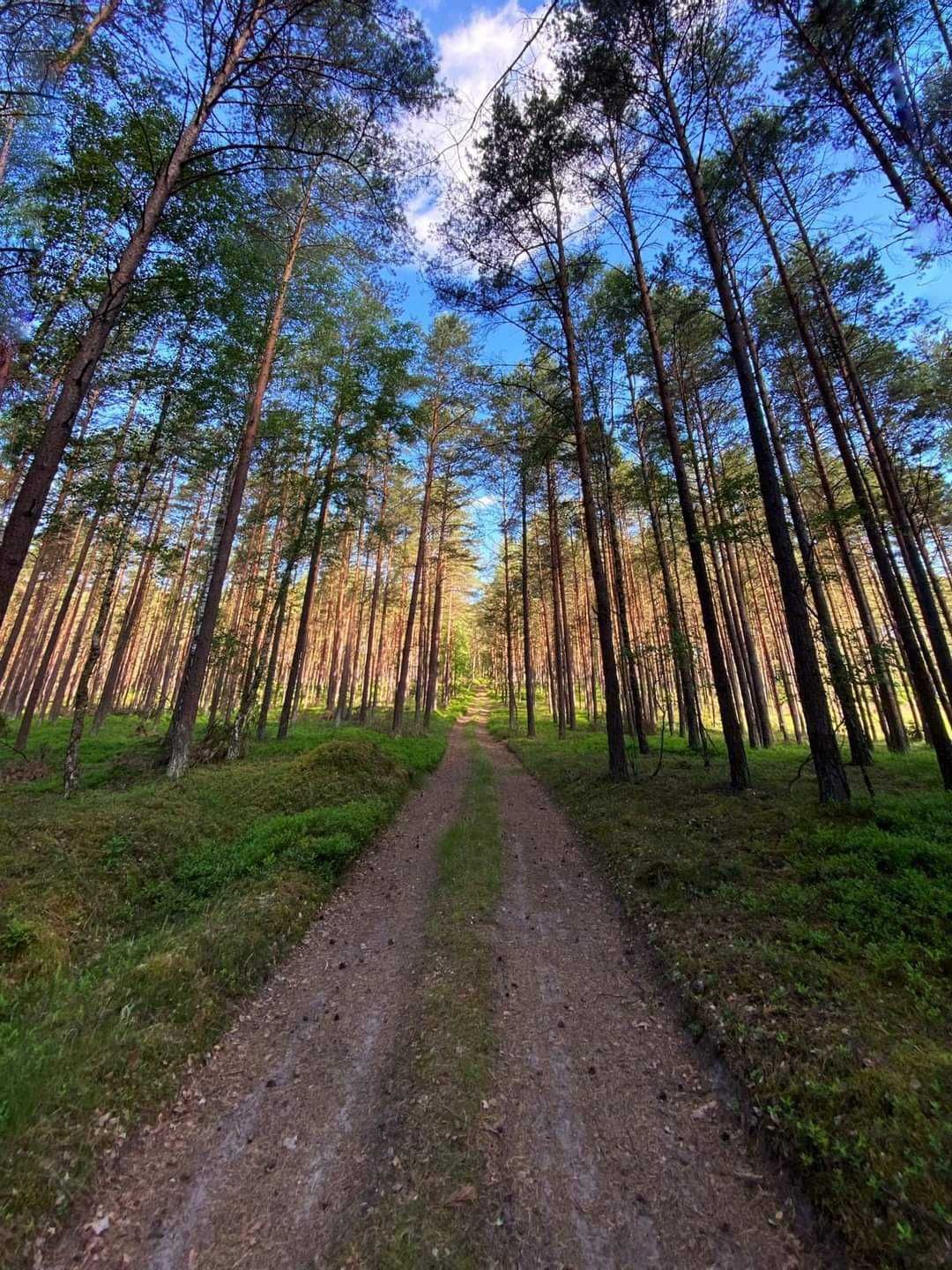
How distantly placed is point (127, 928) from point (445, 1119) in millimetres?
4429

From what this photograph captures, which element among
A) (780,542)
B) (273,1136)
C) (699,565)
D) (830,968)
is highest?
(699,565)

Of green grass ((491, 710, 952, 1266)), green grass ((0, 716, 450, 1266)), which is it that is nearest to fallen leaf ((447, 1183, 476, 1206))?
green grass ((491, 710, 952, 1266))

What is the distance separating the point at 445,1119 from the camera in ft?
10.5

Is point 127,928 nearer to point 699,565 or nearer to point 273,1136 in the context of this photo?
point 273,1136

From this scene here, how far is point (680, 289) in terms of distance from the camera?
12.9 meters

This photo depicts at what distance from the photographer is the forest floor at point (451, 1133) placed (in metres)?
2.45

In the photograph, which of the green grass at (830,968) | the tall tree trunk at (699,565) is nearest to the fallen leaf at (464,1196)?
the green grass at (830,968)

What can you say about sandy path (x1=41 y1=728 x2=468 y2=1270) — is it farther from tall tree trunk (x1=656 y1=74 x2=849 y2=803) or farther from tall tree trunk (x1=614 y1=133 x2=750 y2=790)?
tall tree trunk (x1=614 y1=133 x2=750 y2=790)

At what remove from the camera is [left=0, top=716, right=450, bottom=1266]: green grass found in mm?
2902

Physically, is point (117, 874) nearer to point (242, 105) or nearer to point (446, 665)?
point (242, 105)

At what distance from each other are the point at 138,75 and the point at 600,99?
30.2ft

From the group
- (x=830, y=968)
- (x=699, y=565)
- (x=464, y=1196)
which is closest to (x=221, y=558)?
(x=699, y=565)

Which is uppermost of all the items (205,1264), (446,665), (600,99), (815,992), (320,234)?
(320,234)

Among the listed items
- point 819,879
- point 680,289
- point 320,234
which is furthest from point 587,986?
point 320,234
